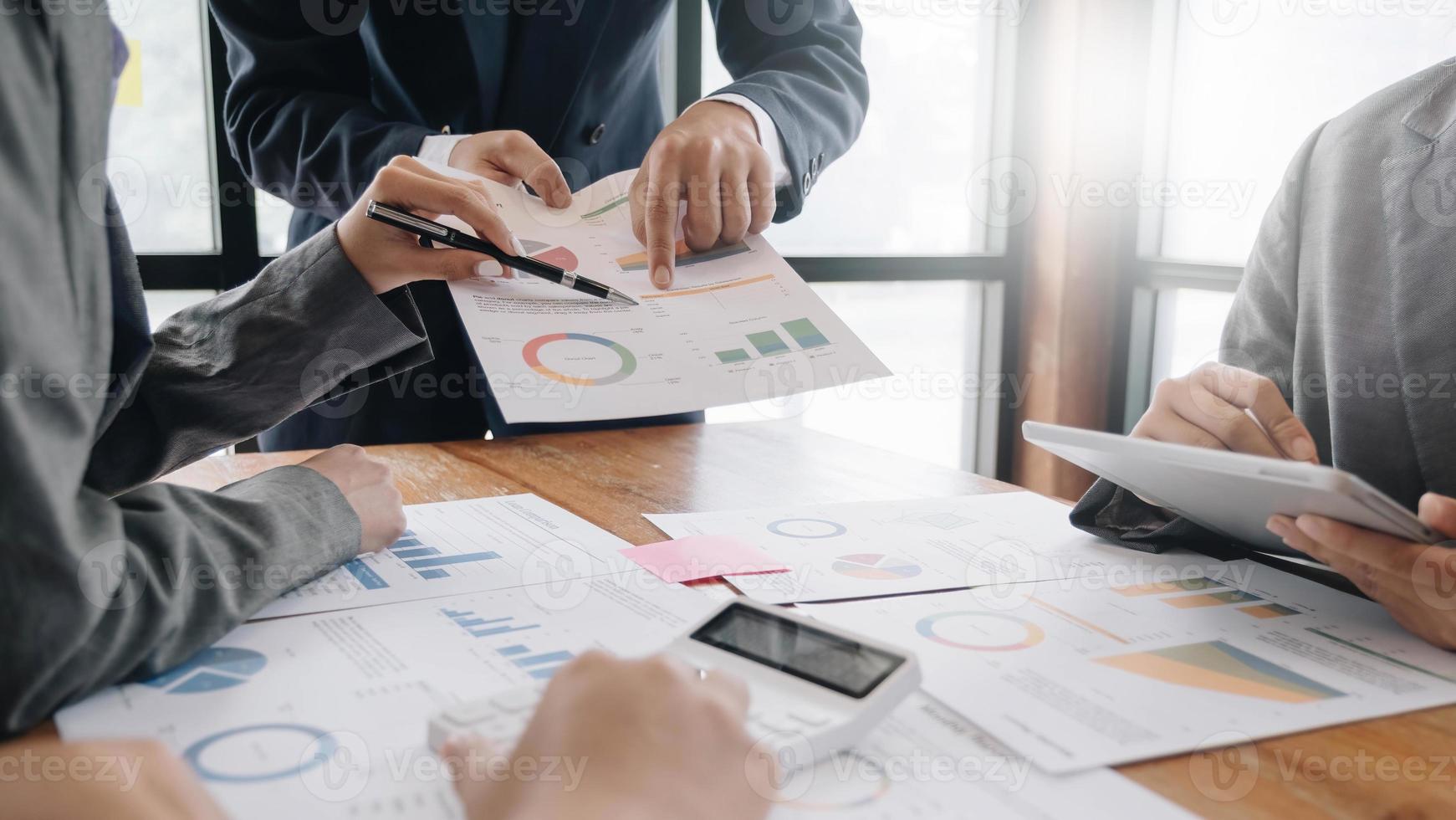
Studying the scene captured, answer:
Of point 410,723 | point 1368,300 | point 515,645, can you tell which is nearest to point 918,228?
point 1368,300

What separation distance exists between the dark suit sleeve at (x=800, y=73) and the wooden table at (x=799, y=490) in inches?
11.4

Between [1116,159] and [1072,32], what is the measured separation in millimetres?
377

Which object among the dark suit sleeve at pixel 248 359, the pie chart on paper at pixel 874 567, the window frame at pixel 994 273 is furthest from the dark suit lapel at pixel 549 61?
the window frame at pixel 994 273

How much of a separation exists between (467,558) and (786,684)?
0.35 metres

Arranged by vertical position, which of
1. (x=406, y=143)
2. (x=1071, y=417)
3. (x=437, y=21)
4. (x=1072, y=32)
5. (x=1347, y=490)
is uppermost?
(x=1072, y=32)

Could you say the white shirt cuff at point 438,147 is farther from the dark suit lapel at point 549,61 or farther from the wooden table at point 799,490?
the wooden table at point 799,490

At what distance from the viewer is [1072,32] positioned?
2.84 m

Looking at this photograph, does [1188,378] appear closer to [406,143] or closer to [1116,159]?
[406,143]

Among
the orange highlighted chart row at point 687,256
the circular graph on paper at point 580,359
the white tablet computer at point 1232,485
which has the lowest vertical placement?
the white tablet computer at point 1232,485

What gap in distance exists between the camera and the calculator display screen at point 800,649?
0.48 meters

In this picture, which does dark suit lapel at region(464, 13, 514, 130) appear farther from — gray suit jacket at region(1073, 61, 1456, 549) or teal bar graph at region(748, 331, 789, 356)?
gray suit jacket at region(1073, 61, 1456, 549)

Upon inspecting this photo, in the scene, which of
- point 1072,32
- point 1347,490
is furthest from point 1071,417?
point 1347,490

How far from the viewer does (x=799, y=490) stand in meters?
1.00

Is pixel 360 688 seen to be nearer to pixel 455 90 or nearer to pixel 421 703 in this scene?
pixel 421 703
